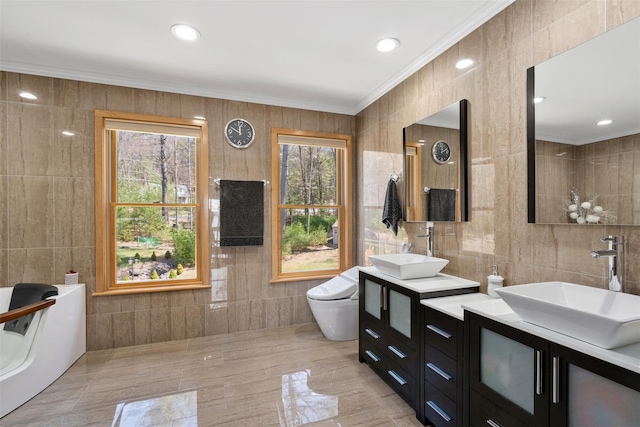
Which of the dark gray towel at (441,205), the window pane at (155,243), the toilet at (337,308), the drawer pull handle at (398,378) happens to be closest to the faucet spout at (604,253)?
the dark gray towel at (441,205)

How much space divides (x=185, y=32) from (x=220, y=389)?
269 cm

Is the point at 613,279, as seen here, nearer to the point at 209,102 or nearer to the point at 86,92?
the point at 209,102

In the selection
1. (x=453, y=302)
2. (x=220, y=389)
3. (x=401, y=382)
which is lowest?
(x=220, y=389)

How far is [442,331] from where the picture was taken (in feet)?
5.78

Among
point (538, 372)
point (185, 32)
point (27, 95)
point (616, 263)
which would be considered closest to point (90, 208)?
point (27, 95)

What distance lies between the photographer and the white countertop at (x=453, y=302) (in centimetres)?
170

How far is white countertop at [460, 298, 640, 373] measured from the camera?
99cm

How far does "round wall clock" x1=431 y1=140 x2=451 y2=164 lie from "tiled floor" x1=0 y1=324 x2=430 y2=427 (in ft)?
5.96

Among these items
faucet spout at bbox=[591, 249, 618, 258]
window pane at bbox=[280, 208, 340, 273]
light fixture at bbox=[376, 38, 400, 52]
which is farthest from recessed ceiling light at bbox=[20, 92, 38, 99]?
faucet spout at bbox=[591, 249, 618, 258]

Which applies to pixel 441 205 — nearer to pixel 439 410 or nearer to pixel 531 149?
pixel 531 149

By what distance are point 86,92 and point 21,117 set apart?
565 millimetres

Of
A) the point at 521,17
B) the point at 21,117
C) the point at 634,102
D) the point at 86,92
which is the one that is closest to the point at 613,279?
the point at 634,102

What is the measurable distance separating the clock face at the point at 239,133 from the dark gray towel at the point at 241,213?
45 centimetres

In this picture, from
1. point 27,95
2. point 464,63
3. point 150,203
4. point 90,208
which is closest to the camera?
point 464,63
